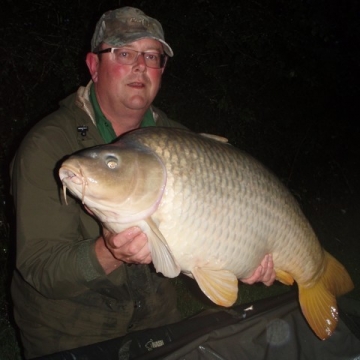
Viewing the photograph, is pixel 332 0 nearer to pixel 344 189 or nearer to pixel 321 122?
pixel 321 122

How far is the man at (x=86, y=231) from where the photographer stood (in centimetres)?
156

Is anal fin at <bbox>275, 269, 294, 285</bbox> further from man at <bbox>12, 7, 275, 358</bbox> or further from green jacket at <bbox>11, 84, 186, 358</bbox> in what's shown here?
green jacket at <bbox>11, 84, 186, 358</bbox>

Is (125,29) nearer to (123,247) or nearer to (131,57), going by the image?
(131,57)

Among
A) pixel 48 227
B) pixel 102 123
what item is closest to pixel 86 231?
pixel 48 227

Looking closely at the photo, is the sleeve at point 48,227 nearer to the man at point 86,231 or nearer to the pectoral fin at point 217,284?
the man at point 86,231

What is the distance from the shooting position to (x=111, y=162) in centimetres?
130

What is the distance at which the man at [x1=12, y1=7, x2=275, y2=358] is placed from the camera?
61.2 inches

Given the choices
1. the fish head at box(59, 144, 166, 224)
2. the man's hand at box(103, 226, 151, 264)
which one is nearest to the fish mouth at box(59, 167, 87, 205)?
the fish head at box(59, 144, 166, 224)

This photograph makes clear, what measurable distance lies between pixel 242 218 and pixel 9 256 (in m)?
2.43

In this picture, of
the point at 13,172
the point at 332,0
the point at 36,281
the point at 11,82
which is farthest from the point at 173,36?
the point at 332,0

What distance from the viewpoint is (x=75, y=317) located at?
179 centimetres

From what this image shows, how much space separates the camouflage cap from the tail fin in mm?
1294

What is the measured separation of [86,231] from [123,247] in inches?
19.2

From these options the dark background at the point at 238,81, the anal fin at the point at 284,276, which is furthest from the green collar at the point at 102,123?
the dark background at the point at 238,81
